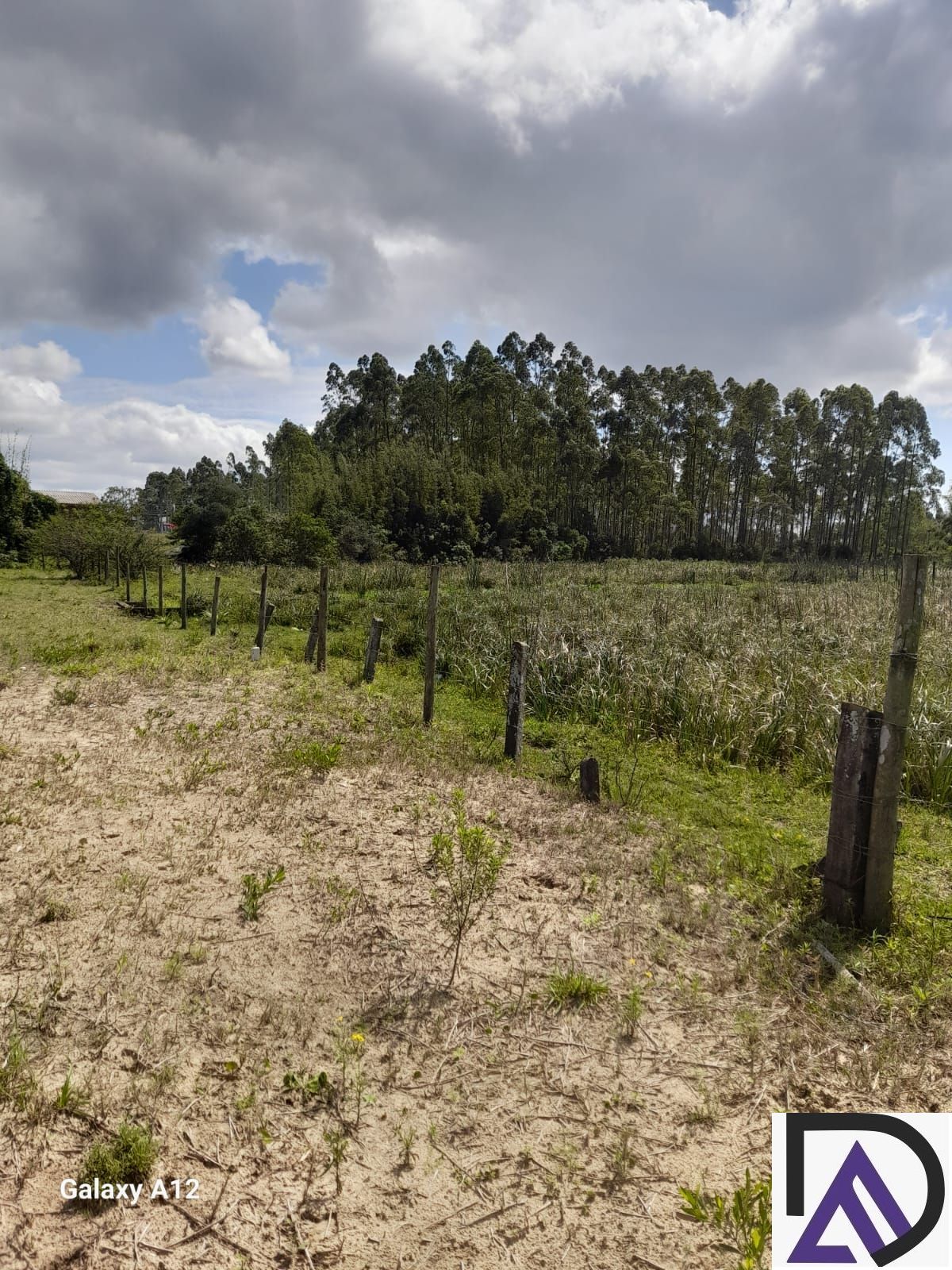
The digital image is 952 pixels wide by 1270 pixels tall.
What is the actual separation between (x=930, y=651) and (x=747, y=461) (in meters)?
45.5

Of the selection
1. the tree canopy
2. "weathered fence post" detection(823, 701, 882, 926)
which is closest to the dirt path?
"weathered fence post" detection(823, 701, 882, 926)

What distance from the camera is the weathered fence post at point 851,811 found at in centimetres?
365

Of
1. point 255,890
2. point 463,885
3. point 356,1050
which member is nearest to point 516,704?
point 463,885

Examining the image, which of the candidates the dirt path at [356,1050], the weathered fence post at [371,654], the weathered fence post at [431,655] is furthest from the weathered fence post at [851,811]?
the weathered fence post at [371,654]

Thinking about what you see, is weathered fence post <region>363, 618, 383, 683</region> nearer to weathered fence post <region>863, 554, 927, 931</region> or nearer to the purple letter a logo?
weathered fence post <region>863, 554, 927, 931</region>

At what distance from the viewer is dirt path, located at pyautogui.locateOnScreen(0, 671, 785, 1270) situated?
2.11 meters

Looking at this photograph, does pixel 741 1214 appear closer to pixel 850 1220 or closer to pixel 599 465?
pixel 850 1220

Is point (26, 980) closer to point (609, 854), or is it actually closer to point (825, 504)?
point (609, 854)

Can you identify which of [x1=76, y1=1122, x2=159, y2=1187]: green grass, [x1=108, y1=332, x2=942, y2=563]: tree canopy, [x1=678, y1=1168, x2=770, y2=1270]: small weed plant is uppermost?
[x1=108, y1=332, x2=942, y2=563]: tree canopy

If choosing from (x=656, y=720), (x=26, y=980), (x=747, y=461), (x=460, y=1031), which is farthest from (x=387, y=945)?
(x=747, y=461)

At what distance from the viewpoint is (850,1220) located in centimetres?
207

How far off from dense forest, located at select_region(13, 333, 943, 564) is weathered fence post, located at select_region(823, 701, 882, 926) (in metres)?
35.7

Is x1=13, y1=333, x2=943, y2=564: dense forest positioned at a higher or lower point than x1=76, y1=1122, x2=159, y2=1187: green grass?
higher

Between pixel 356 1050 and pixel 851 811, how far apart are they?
8.89 ft
